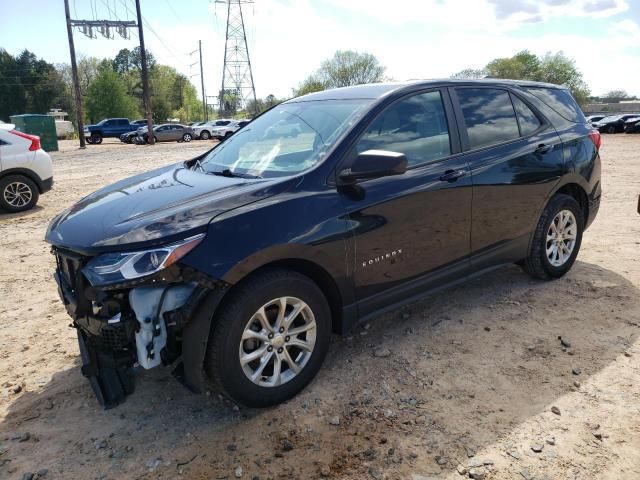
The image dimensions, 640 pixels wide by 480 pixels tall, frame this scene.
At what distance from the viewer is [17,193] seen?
28.6 ft

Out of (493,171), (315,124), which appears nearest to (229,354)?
(315,124)

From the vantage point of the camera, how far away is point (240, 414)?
112 inches

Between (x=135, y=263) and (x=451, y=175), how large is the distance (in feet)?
7.25

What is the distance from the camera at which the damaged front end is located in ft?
7.80

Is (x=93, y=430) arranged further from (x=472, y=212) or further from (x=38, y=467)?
(x=472, y=212)

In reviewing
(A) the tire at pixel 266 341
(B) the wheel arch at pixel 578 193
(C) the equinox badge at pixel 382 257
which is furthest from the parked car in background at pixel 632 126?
(A) the tire at pixel 266 341

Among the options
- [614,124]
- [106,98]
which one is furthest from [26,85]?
[614,124]

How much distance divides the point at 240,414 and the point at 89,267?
3.86 feet

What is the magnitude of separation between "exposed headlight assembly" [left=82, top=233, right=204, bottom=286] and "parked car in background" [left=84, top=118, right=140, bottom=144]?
36532mm

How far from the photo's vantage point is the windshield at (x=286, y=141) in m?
3.13

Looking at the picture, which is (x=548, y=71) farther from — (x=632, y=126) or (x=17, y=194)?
(x=17, y=194)

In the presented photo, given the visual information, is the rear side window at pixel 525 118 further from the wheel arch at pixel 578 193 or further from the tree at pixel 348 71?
the tree at pixel 348 71

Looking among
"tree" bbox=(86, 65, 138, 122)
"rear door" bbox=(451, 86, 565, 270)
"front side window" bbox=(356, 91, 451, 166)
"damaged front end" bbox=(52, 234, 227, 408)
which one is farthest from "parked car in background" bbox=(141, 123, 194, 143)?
"tree" bbox=(86, 65, 138, 122)

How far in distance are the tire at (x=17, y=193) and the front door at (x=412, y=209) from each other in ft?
26.0
